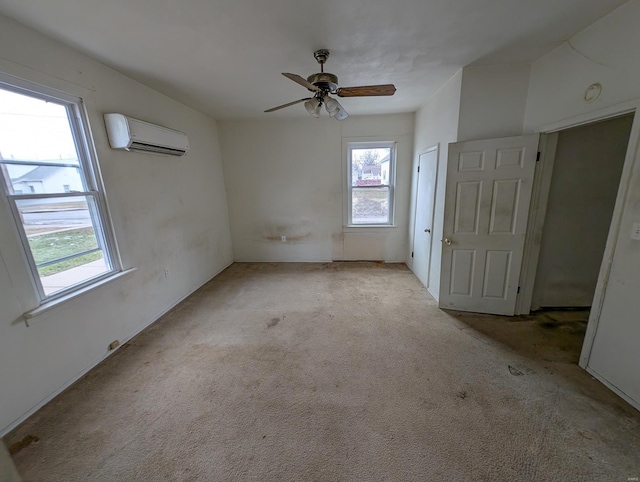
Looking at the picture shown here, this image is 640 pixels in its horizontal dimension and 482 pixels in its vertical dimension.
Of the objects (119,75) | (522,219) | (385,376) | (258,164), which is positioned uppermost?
(119,75)

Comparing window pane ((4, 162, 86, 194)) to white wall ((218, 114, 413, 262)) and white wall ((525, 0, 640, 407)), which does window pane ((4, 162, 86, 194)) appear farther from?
white wall ((525, 0, 640, 407))

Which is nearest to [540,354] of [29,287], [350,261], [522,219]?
[522,219]

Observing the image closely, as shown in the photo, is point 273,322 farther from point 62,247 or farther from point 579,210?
point 579,210

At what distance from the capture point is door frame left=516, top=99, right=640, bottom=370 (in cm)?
162

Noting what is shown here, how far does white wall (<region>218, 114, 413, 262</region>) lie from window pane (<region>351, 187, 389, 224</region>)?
0.19 metres

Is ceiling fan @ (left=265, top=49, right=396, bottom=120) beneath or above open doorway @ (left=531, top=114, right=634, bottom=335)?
above

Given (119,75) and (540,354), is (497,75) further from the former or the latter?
(119,75)

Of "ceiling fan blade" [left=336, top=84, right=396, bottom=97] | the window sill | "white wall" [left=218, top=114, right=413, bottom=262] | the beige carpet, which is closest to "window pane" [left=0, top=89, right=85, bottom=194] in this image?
the window sill

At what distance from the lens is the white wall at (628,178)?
1601 mm

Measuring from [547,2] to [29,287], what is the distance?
397cm

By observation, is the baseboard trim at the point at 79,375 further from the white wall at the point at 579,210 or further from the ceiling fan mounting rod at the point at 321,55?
the white wall at the point at 579,210

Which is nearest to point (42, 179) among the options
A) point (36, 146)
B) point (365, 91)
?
point (36, 146)

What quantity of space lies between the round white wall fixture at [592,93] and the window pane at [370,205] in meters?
2.63

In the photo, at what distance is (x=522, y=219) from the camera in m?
2.49
